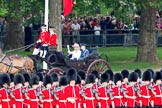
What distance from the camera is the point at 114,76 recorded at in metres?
21.3

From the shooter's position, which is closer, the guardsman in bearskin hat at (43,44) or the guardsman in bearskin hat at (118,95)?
the guardsman in bearskin hat at (118,95)

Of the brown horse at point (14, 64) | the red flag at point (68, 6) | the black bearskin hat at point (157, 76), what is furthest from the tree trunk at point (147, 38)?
the black bearskin hat at point (157, 76)

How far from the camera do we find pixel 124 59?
37.3 metres

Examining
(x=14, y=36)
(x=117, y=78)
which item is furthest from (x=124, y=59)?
(x=117, y=78)

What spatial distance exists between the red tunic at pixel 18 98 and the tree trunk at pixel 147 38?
53.6 feet

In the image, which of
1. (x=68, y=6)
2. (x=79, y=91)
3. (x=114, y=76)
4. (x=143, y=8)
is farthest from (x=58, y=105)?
(x=143, y=8)

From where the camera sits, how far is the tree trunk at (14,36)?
1693 inches

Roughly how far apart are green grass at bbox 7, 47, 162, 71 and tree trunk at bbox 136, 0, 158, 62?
0.56 meters

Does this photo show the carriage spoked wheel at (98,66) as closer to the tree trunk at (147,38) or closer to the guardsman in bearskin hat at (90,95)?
the guardsman in bearskin hat at (90,95)

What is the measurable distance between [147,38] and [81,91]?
16096mm

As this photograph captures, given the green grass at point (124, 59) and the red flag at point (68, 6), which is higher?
the red flag at point (68, 6)

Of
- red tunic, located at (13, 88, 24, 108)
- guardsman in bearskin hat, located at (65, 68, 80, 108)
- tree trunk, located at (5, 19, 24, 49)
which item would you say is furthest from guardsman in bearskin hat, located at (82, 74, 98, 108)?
tree trunk, located at (5, 19, 24, 49)

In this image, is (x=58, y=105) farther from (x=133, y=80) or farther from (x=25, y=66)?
(x=25, y=66)

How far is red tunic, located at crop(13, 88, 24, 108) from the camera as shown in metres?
19.6
